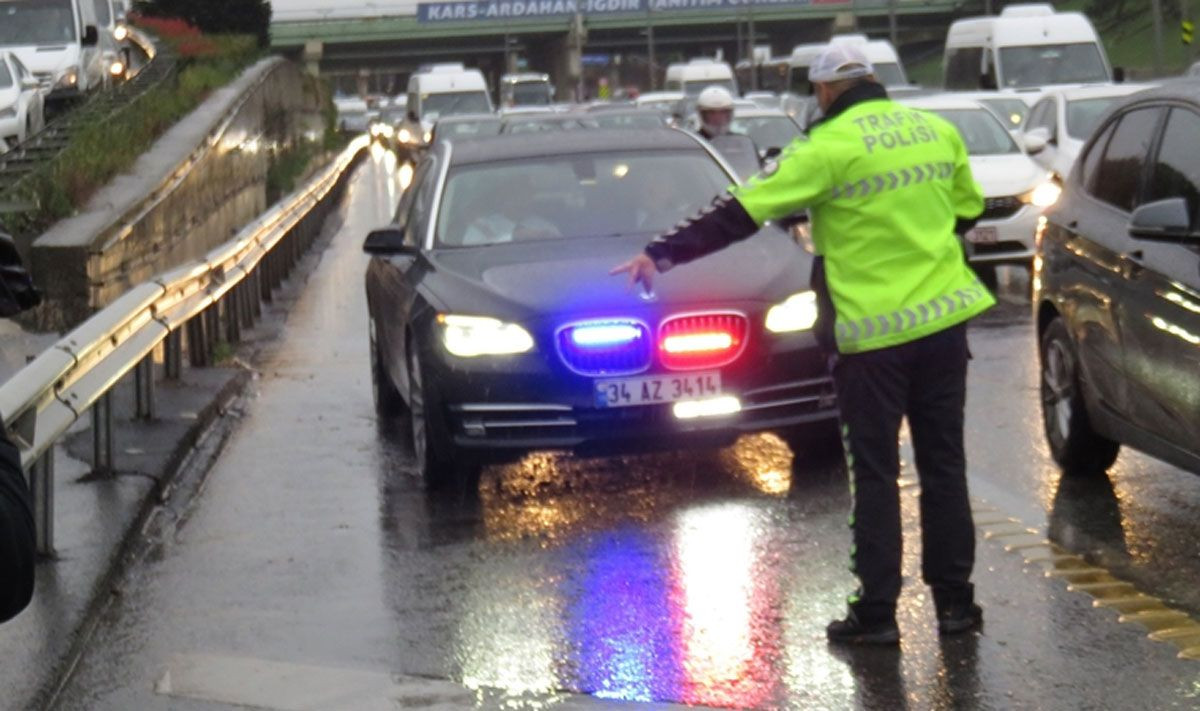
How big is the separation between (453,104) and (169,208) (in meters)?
35.4

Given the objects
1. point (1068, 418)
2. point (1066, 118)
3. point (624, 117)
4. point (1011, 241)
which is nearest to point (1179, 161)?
point (1068, 418)

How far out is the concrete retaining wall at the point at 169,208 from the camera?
1472cm

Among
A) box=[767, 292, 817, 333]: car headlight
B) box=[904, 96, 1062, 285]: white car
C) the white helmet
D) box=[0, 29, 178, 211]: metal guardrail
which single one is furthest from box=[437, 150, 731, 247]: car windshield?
box=[904, 96, 1062, 285]: white car

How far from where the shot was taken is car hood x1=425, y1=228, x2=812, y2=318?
9.77 meters

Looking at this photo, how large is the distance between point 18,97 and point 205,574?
2541 centimetres

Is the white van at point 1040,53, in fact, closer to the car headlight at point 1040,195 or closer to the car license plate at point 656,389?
the car headlight at point 1040,195

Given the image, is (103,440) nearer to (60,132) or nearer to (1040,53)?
(60,132)

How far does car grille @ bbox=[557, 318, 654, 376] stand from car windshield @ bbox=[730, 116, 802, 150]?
2097 cm

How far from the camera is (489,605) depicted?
25.8ft

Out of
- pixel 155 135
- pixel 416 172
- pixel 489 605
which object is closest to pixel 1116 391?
pixel 489 605

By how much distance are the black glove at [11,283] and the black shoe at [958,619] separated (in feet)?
14.4

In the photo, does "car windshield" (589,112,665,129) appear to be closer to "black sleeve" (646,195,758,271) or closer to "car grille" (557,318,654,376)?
"car grille" (557,318,654,376)

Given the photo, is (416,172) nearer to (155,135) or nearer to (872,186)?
(872,186)

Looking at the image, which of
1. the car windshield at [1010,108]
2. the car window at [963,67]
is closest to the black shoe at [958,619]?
the car windshield at [1010,108]
